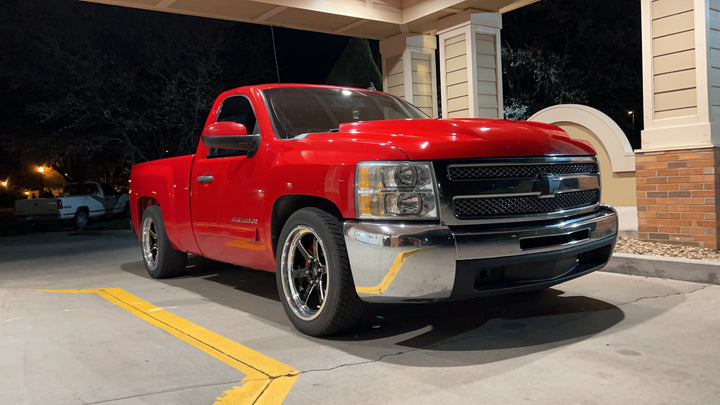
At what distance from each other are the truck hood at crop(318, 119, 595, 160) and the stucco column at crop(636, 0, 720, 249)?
2.82 metres

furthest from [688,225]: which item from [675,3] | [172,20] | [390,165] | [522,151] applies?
[172,20]

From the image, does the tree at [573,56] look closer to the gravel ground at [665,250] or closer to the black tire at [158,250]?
the gravel ground at [665,250]

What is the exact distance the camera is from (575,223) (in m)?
3.74

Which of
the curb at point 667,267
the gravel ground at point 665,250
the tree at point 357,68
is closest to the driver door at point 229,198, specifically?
the curb at point 667,267

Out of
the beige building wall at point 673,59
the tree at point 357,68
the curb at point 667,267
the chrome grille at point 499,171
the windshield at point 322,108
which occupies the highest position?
the tree at point 357,68

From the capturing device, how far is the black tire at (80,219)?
18.4 metres

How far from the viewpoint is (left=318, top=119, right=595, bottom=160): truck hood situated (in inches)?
133

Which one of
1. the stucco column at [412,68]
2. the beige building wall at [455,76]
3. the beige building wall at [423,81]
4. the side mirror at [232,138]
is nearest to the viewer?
the side mirror at [232,138]

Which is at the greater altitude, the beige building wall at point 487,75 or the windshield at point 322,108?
the beige building wall at point 487,75

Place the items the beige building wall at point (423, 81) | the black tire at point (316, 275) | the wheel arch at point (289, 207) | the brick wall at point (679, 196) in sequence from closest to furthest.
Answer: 1. the black tire at point (316, 275)
2. the wheel arch at point (289, 207)
3. the brick wall at point (679, 196)
4. the beige building wall at point (423, 81)

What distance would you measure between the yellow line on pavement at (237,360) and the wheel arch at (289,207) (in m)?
0.82

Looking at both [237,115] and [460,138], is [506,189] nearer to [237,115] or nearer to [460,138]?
[460,138]

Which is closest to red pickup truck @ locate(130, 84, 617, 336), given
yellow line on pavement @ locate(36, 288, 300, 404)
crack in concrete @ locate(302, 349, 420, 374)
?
crack in concrete @ locate(302, 349, 420, 374)

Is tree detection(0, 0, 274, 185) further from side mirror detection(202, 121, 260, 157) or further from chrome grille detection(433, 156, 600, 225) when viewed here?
chrome grille detection(433, 156, 600, 225)
